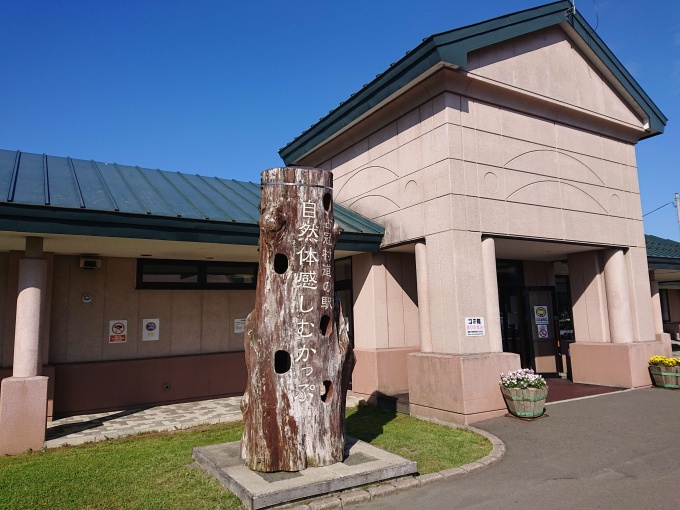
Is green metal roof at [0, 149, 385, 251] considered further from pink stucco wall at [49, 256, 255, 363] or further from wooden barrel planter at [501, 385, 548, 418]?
wooden barrel planter at [501, 385, 548, 418]

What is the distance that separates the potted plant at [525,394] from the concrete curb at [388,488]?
210 cm

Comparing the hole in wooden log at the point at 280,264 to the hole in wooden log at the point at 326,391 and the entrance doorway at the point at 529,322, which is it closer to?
the hole in wooden log at the point at 326,391

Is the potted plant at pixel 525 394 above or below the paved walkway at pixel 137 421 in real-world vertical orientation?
above

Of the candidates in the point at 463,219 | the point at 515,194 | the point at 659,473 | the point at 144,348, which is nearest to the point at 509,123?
the point at 515,194

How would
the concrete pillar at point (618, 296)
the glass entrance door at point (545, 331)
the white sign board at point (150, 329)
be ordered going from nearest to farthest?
the white sign board at point (150, 329), the concrete pillar at point (618, 296), the glass entrance door at point (545, 331)

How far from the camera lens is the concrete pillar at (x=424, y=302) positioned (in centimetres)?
970

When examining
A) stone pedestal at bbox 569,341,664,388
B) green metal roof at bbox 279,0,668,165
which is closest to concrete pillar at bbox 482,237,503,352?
green metal roof at bbox 279,0,668,165

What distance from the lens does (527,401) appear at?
849 centimetres

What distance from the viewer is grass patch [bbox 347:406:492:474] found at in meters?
6.45

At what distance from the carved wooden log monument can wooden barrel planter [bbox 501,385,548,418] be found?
396 centimetres

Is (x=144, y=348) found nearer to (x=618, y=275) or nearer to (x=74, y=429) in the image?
(x=74, y=429)

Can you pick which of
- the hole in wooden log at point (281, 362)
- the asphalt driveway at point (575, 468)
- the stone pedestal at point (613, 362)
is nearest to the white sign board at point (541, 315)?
the stone pedestal at point (613, 362)

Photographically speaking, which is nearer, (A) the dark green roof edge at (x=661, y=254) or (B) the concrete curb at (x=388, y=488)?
(B) the concrete curb at (x=388, y=488)

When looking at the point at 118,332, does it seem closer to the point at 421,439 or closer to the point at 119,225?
the point at 119,225
